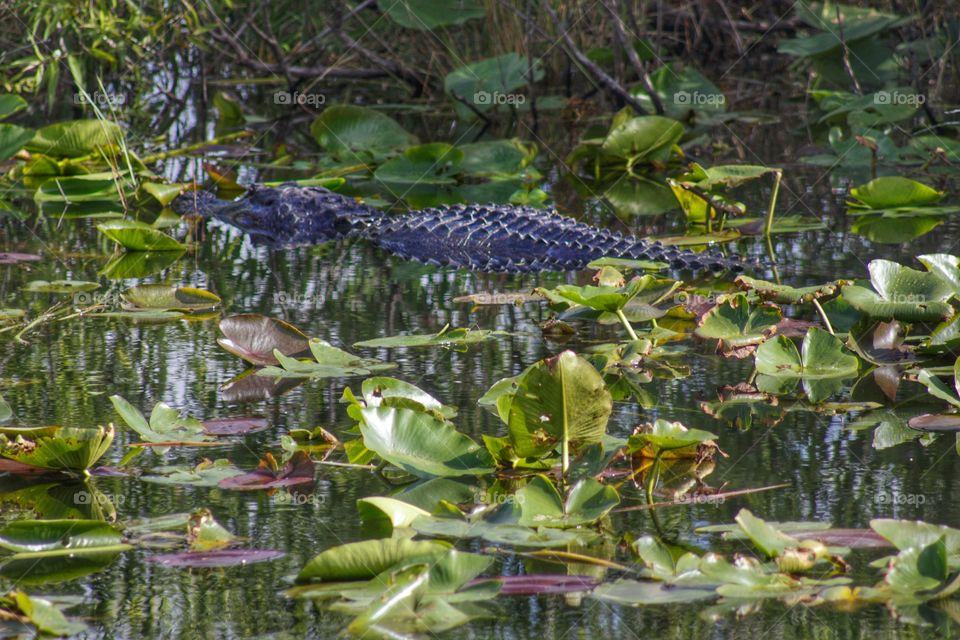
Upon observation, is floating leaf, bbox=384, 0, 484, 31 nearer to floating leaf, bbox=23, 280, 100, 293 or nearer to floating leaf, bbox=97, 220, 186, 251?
floating leaf, bbox=97, 220, 186, 251

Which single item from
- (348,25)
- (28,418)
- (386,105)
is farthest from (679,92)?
(28,418)

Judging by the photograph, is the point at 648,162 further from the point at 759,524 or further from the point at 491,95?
the point at 759,524

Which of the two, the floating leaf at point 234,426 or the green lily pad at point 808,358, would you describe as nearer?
the floating leaf at point 234,426

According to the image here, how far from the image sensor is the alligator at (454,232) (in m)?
4.79

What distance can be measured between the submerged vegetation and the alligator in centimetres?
14

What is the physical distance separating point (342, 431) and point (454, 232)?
2428mm

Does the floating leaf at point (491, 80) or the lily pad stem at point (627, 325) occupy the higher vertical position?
the floating leaf at point (491, 80)

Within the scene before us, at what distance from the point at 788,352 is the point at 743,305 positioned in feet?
1.07

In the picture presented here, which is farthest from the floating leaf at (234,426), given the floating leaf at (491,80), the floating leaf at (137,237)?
the floating leaf at (491,80)

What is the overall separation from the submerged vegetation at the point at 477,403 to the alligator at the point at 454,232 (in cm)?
14

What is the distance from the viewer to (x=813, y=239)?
504 centimetres

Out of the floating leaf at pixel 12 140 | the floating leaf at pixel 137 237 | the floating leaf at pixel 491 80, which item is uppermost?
the floating leaf at pixel 491 80

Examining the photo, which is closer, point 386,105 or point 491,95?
point 491,95

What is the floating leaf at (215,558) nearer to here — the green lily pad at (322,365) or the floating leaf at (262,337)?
the green lily pad at (322,365)
